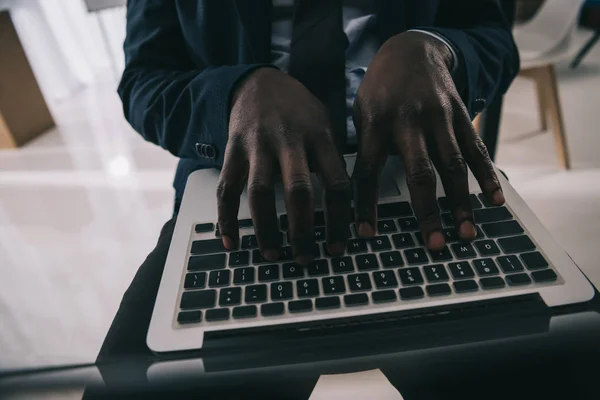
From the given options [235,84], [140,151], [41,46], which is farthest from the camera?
[41,46]

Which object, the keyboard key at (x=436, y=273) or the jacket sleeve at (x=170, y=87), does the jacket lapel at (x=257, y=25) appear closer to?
the jacket sleeve at (x=170, y=87)

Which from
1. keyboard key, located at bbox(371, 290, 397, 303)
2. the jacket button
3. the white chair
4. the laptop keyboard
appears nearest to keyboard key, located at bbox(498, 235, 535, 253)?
the laptop keyboard

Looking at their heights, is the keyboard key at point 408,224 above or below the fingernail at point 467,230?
below

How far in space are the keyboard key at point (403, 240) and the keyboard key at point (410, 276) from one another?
0.03 meters

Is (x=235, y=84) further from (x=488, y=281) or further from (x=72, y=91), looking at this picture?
(x=72, y=91)

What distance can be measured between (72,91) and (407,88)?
201 centimetres

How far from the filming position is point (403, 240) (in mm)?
354

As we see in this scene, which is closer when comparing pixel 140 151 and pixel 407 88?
pixel 407 88

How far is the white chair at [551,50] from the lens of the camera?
1.37 m

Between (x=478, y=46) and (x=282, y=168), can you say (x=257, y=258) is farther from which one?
(x=478, y=46)

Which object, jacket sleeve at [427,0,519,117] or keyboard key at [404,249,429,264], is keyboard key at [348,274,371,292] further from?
jacket sleeve at [427,0,519,117]

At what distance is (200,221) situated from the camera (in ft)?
1.31

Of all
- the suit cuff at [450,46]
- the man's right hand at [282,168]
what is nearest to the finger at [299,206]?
the man's right hand at [282,168]

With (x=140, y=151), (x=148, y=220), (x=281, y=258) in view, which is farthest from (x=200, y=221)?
(x=140, y=151)
